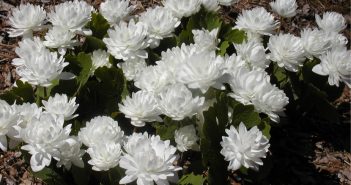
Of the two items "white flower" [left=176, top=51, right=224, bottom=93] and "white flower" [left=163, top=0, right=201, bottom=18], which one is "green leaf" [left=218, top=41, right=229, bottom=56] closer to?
"white flower" [left=163, top=0, right=201, bottom=18]

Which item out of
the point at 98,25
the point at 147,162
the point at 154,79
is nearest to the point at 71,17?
the point at 98,25

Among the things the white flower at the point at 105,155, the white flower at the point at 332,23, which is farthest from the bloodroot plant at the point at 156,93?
the white flower at the point at 332,23

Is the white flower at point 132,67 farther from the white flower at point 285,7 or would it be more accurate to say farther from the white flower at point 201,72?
the white flower at point 285,7

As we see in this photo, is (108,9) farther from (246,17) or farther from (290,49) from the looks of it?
(290,49)

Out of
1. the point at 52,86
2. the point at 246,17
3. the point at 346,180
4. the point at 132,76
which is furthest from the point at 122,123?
the point at 346,180

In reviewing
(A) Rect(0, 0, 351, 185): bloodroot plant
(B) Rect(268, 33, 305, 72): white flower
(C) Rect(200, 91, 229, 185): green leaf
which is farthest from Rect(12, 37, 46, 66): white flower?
(B) Rect(268, 33, 305, 72): white flower
